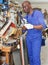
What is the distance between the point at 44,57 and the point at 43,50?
23.6 inches

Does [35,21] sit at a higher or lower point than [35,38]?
higher

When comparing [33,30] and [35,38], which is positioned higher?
[33,30]

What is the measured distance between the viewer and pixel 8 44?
2.92 metres

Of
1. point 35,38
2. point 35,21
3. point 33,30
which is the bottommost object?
point 35,38

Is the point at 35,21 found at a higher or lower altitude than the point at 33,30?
higher

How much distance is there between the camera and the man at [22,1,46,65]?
3072mm

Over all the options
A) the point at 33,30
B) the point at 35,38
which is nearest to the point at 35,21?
the point at 33,30

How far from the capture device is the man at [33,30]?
3.07m

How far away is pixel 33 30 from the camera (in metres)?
3.16

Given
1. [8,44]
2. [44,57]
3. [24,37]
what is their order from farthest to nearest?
1. [44,57]
2. [24,37]
3. [8,44]

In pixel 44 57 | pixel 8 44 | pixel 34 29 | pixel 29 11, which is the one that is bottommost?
pixel 44 57

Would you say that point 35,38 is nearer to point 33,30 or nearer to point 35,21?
point 33,30

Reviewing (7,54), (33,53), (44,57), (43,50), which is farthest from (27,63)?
(43,50)

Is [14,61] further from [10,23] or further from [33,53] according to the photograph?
[10,23]
